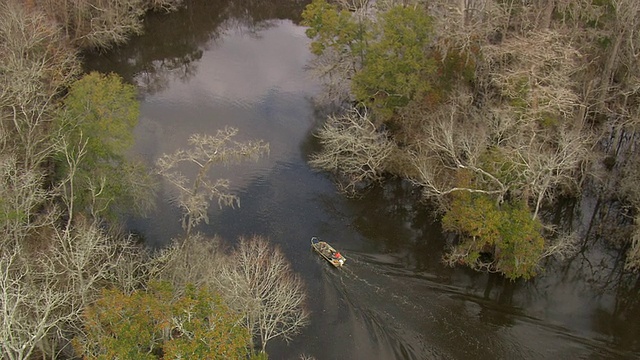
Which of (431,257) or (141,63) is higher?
(141,63)

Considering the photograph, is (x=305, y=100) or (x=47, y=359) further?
(x=305, y=100)

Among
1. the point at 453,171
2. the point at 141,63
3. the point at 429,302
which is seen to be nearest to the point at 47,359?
the point at 429,302

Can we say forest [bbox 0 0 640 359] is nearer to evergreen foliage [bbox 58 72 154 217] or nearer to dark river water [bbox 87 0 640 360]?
evergreen foliage [bbox 58 72 154 217]

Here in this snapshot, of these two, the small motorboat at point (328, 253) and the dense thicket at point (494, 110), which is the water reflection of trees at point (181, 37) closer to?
the dense thicket at point (494, 110)

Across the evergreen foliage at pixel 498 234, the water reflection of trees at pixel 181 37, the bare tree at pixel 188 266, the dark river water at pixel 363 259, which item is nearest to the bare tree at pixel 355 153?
the dark river water at pixel 363 259

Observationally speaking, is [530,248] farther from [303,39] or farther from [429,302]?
[303,39]

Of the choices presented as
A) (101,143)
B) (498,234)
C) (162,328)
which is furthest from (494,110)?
(101,143)
